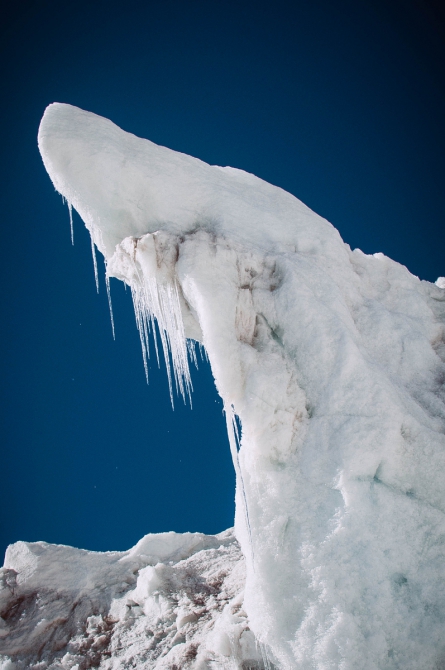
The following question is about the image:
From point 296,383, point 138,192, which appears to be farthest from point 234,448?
point 138,192

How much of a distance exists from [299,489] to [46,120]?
5.02 metres

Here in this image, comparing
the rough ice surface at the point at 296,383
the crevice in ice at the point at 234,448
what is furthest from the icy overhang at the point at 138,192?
the crevice in ice at the point at 234,448

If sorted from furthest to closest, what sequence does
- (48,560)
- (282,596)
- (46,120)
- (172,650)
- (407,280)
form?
(48,560)
(407,280)
(46,120)
(172,650)
(282,596)

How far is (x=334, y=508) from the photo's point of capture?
3385 millimetres

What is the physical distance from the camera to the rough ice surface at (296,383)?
3172mm

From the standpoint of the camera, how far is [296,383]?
4027mm

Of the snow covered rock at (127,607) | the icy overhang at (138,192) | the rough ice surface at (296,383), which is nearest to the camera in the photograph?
the rough ice surface at (296,383)

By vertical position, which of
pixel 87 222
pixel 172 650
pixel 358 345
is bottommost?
pixel 172 650

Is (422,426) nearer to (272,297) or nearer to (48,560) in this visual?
(272,297)

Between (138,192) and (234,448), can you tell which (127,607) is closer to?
(234,448)

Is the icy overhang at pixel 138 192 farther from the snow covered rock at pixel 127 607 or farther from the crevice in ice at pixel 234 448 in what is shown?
the snow covered rock at pixel 127 607

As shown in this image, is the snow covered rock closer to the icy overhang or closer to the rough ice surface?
the rough ice surface

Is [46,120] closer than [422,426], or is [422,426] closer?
[422,426]

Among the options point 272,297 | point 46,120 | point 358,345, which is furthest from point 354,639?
point 46,120
